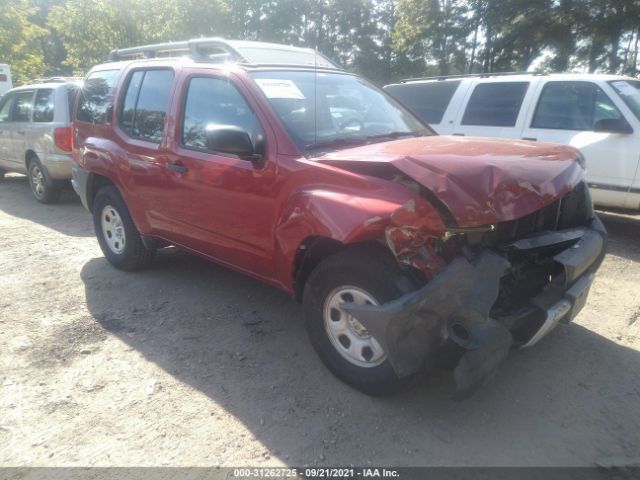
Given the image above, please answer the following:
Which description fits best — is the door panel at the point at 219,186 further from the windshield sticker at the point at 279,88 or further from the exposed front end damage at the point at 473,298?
the exposed front end damage at the point at 473,298

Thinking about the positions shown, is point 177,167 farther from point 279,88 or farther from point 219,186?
point 279,88

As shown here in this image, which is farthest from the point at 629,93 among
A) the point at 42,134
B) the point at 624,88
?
the point at 42,134

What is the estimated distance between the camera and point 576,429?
8.76 feet

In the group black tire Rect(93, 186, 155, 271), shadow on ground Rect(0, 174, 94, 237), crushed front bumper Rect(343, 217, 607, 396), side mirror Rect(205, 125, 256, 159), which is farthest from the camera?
shadow on ground Rect(0, 174, 94, 237)

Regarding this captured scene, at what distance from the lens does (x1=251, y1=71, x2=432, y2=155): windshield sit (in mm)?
3318

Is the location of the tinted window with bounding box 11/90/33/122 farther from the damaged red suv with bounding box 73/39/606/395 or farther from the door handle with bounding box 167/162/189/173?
the door handle with bounding box 167/162/189/173

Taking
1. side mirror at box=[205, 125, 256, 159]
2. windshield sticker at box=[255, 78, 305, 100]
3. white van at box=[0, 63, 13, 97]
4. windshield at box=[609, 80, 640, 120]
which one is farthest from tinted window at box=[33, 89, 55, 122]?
white van at box=[0, 63, 13, 97]

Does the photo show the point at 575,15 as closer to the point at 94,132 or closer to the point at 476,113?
the point at 476,113

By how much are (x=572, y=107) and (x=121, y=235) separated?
5447 millimetres

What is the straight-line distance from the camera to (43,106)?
8.16 m

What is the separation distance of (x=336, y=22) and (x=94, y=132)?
30.7 meters

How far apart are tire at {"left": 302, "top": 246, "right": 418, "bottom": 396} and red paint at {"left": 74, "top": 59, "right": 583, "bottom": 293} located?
7.4 inches

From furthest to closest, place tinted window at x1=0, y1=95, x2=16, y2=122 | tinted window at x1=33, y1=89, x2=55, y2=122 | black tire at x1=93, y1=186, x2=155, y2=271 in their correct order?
tinted window at x1=0, y1=95, x2=16, y2=122
tinted window at x1=33, y1=89, x2=55, y2=122
black tire at x1=93, y1=186, x2=155, y2=271

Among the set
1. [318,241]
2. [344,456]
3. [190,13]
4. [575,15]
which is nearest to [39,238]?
[318,241]
